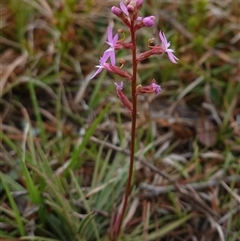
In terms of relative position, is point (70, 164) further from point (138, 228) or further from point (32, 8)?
point (32, 8)

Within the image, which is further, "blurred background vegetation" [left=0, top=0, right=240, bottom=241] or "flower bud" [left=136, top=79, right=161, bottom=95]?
"blurred background vegetation" [left=0, top=0, right=240, bottom=241]

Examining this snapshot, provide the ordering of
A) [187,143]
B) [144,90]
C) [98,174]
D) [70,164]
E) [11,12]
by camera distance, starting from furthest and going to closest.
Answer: [11,12], [187,143], [98,174], [70,164], [144,90]

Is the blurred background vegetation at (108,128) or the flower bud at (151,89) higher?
the flower bud at (151,89)

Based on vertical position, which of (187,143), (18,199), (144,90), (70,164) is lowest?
(187,143)

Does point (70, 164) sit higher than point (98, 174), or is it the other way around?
point (70, 164)

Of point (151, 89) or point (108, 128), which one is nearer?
point (151, 89)

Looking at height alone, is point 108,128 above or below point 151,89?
below

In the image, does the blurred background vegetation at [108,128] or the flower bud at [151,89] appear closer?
the flower bud at [151,89]

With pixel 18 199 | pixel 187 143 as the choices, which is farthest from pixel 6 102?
pixel 187 143
